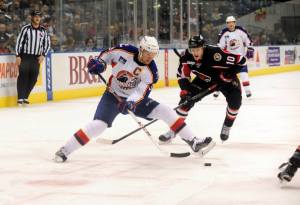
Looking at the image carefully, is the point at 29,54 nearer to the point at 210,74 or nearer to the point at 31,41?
the point at 31,41

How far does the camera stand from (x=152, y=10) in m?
14.2

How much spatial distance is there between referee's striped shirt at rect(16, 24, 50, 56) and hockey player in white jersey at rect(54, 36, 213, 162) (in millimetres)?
4746

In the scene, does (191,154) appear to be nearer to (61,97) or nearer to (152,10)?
(61,97)

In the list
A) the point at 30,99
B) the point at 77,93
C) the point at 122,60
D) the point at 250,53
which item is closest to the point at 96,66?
the point at 122,60

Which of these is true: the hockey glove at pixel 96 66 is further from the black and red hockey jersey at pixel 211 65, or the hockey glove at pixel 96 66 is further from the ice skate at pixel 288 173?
the ice skate at pixel 288 173

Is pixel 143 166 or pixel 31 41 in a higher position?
pixel 31 41

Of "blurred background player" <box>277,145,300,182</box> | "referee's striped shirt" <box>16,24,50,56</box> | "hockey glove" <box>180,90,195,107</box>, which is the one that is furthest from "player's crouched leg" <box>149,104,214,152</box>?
"referee's striped shirt" <box>16,24,50,56</box>

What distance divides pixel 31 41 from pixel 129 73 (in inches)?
192

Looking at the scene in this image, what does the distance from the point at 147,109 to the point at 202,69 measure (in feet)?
2.75

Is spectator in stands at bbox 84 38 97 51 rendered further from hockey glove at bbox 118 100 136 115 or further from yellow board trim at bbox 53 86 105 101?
hockey glove at bbox 118 100 136 115

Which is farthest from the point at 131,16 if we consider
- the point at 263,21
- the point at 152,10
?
the point at 263,21

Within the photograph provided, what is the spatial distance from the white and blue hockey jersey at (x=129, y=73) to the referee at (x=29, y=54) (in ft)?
15.2

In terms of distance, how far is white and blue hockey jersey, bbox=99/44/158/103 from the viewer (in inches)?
188

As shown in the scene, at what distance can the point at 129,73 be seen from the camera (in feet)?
15.8
